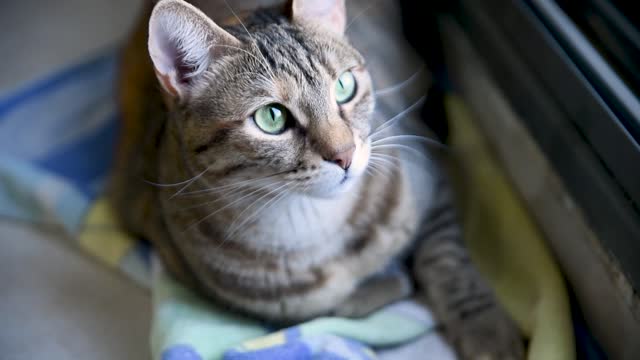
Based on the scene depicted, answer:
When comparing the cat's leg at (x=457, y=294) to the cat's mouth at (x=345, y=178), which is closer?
the cat's mouth at (x=345, y=178)

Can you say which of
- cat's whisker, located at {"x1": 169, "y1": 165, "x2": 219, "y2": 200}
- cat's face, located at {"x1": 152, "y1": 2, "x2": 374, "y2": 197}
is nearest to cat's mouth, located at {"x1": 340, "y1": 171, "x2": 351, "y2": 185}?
cat's face, located at {"x1": 152, "y1": 2, "x2": 374, "y2": 197}

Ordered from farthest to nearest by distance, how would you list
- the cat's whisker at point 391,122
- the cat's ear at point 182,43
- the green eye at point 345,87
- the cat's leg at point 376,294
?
the cat's leg at point 376,294 → the cat's whisker at point 391,122 → the green eye at point 345,87 → the cat's ear at point 182,43

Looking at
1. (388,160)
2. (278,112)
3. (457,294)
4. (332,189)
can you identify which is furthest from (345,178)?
(457,294)

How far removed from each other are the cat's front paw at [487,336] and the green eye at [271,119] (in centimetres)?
50

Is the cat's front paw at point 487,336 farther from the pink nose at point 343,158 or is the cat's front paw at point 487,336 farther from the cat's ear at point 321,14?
the cat's ear at point 321,14

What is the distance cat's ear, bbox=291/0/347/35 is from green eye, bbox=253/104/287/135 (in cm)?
15

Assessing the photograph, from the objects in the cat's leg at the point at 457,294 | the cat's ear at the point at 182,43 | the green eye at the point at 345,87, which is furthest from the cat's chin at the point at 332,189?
the cat's leg at the point at 457,294

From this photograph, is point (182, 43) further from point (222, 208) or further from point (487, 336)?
point (487, 336)

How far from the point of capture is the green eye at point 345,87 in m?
1.01

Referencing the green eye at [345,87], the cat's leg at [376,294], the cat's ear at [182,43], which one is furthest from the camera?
the cat's leg at [376,294]

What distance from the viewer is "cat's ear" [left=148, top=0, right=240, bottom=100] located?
2.96 ft

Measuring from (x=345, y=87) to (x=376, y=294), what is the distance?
1.42 feet

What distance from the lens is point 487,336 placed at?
117 centimetres

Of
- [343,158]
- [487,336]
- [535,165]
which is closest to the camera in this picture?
[343,158]
